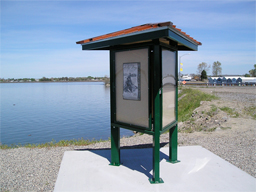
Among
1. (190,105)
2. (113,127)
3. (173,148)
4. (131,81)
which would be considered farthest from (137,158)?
(190,105)

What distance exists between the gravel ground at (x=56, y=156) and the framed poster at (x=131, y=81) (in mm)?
2384

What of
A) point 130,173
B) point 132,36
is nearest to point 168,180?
point 130,173

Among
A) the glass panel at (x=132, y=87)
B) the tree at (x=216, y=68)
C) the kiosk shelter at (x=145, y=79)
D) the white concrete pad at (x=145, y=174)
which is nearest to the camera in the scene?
the white concrete pad at (x=145, y=174)

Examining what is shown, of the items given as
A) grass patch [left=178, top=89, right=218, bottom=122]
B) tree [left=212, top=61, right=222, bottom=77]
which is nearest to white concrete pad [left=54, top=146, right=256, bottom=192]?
grass patch [left=178, top=89, right=218, bottom=122]

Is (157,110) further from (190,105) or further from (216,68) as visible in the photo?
(216,68)

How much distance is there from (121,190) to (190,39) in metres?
3.38

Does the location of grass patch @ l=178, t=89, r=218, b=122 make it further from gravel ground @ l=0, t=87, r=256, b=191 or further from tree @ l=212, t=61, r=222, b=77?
tree @ l=212, t=61, r=222, b=77

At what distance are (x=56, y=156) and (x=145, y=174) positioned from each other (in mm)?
2732

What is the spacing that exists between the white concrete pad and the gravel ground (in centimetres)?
31

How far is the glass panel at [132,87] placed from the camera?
4629 millimetres

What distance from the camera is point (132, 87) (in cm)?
483

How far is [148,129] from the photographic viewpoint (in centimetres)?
459

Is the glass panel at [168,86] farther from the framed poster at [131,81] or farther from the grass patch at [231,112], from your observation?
the grass patch at [231,112]

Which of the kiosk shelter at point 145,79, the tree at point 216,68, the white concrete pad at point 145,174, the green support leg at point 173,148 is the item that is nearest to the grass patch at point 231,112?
the white concrete pad at point 145,174
